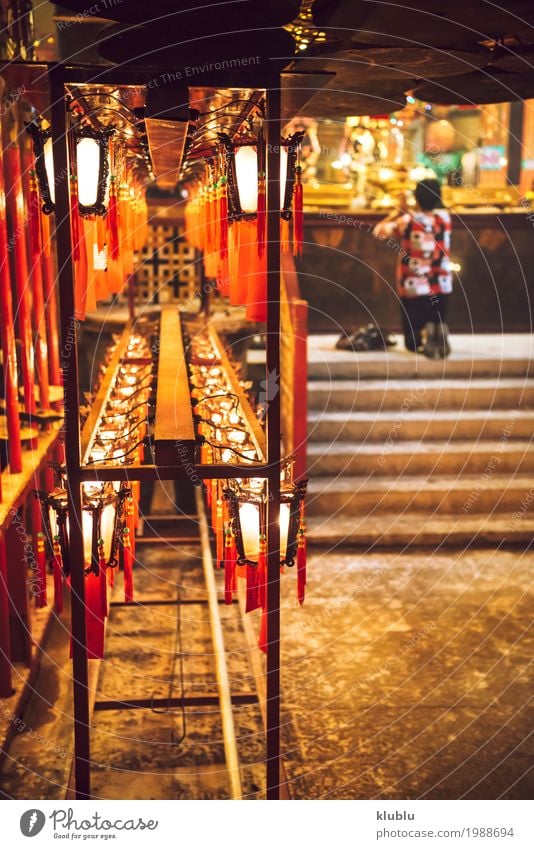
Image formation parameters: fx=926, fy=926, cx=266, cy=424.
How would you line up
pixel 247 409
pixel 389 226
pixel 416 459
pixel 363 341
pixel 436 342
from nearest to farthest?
pixel 247 409 < pixel 416 459 < pixel 436 342 < pixel 363 341 < pixel 389 226

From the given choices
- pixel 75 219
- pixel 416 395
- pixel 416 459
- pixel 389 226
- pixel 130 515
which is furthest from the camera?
pixel 389 226

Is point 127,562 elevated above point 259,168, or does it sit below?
below

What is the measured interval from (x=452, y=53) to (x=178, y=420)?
2.63m

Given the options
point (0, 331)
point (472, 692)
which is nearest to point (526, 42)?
point (0, 331)

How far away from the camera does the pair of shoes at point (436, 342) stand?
458 inches

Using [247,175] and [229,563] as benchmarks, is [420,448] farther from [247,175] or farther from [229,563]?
[247,175]

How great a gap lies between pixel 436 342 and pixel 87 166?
25.6 ft

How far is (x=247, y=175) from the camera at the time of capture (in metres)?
4.79

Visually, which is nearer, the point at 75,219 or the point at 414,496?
the point at 75,219

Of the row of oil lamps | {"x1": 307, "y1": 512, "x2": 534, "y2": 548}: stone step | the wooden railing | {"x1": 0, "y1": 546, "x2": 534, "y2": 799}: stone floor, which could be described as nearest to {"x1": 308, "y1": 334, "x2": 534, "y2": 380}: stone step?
the wooden railing

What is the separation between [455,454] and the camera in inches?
394

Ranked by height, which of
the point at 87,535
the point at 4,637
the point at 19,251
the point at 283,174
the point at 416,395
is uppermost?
the point at 283,174

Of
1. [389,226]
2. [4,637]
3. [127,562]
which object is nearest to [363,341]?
[389,226]
